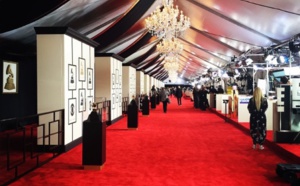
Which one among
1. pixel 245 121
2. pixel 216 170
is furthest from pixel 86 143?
pixel 245 121

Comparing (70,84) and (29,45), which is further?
(29,45)

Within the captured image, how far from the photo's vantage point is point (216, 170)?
5875 mm

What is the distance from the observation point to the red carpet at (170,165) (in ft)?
17.0

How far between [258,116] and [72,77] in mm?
4357

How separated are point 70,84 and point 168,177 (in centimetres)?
370

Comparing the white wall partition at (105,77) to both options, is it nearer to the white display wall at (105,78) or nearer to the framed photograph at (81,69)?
the white display wall at (105,78)

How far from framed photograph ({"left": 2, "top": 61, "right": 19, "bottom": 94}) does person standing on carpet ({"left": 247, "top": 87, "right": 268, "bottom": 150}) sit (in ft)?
26.4

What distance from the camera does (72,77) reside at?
8148 millimetres

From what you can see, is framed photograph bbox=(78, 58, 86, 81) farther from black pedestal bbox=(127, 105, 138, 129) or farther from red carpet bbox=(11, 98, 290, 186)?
black pedestal bbox=(127, 105, 138, 129)

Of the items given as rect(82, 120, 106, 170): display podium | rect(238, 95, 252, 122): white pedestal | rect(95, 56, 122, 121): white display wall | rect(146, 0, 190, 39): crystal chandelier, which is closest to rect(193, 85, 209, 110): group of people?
rect(95, 56, 122, 121): white display wall

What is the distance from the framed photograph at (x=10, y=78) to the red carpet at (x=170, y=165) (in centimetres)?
453

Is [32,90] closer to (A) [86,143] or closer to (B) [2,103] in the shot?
(B) [2,103]

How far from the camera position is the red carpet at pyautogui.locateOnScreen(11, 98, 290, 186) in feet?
17.0

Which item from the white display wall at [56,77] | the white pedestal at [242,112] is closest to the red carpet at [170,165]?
the white display wall at [56,77]
